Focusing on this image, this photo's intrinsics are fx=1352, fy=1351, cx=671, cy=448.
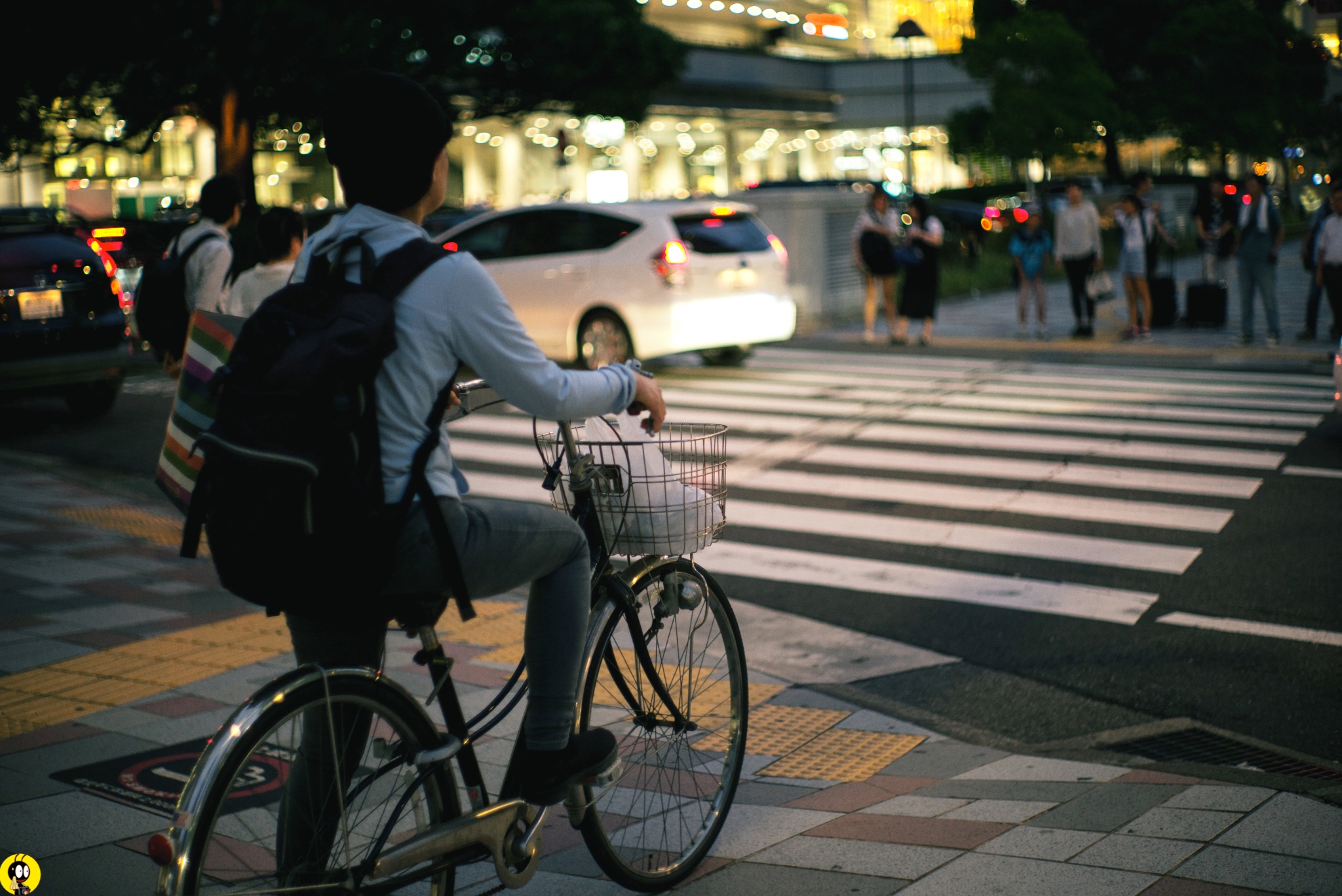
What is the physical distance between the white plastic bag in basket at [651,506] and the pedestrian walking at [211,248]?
4.79 meters

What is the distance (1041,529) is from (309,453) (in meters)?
6.16

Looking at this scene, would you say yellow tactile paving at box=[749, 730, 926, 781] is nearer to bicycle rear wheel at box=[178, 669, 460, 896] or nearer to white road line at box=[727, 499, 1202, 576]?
bicycle rear wheel at box=[178, 669, 460, 896]

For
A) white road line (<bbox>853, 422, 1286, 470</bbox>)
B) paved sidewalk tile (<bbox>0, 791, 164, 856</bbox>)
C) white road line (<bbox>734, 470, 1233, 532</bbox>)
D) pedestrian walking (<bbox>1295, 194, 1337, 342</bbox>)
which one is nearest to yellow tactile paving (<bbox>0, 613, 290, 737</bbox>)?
paved sidewalk tile (<bbox>0, 791, 164, 856</bbox>)

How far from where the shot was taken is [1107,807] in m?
3.44

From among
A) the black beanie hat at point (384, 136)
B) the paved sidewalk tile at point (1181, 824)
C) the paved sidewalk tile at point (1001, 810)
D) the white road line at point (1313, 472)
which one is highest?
the black beanie hat at point (384, 136)

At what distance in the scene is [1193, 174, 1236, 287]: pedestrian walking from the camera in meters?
17.4

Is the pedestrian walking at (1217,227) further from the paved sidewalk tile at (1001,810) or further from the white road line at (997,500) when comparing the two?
the paved sidewalk tile at (1001,810)

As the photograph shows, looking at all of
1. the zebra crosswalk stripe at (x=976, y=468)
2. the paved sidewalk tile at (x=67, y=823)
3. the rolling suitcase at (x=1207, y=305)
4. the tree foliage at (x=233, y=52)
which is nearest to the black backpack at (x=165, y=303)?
the zebra crosswalk stripe at (x=976, y=468)

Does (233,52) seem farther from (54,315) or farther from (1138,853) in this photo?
(1138,853)

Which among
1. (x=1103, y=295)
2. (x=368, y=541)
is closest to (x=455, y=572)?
(x=368, y=541)

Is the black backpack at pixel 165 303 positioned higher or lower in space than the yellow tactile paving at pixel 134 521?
higher

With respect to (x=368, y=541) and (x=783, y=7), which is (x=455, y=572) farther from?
(x=783, y=7)

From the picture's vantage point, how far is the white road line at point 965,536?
23.3 feet

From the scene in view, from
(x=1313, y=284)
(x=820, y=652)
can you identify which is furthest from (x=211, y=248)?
(x=1313, y=284)
